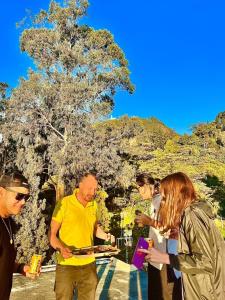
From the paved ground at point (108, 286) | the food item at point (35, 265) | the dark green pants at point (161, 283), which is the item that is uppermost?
the food item at point (35, 265)

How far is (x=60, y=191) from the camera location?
15.6m

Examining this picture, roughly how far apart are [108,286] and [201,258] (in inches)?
121

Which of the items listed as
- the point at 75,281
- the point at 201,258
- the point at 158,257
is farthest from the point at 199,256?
the point at 75,281

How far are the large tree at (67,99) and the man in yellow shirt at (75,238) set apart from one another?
12.0 m

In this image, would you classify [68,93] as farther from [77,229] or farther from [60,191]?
[77,229]

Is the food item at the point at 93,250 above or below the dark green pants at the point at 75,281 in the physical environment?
above

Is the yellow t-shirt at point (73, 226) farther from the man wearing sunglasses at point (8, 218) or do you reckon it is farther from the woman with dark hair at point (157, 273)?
the man wearing sunglasses at point (8, 218)

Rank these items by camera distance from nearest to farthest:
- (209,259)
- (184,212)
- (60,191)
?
(209,259) → (184,212) → (60,191)

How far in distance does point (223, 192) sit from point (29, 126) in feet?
28.3

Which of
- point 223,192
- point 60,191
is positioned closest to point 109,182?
point 60,191

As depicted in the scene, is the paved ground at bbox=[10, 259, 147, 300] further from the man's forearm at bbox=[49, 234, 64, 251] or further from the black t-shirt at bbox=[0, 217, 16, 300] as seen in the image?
the black t-shirt at bbox=[0, 217, 16, 300]

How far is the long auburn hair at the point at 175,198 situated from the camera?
203cm

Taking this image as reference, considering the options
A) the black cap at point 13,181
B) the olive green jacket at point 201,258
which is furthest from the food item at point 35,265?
the olive green jacket at point 201,258

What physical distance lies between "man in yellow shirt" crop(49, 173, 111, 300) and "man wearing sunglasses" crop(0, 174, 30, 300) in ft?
2.67
